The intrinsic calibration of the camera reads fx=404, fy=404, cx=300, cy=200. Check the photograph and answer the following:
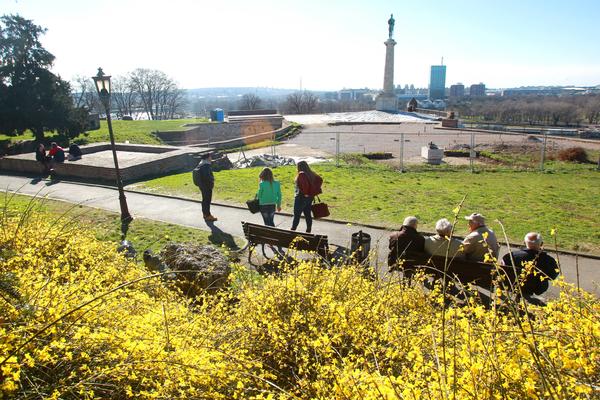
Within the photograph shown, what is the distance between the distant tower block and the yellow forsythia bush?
46631mm

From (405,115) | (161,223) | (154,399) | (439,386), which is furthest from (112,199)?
(405,115)

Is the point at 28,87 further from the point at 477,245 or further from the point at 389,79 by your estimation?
the point at 389,79

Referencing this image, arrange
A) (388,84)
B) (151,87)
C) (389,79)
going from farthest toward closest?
(151,87) → (388,84) → (389,79)

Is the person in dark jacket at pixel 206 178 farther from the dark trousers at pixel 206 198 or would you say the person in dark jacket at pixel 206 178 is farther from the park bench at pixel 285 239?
the park bench at pixel 285 239

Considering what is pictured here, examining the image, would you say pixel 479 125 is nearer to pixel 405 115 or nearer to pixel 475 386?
pixel 405 115

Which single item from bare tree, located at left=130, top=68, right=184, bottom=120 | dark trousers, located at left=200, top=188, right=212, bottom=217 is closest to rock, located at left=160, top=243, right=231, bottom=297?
dark trousers, located at left=200, top=188, right=212, bottom=217

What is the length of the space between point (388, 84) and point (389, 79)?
2.31 ft

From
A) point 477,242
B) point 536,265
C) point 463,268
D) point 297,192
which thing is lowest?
point 463,268

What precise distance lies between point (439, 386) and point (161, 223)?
8100mm

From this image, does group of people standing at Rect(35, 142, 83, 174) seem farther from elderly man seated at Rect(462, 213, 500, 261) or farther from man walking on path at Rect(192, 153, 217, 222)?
elderly man seated at Rect(462, 213, 500, 261)

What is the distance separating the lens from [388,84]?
157ft

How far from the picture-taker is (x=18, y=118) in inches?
781

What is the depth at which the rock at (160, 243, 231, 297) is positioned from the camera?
543cm

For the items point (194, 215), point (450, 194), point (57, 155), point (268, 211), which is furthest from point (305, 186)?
point (57, 155)
